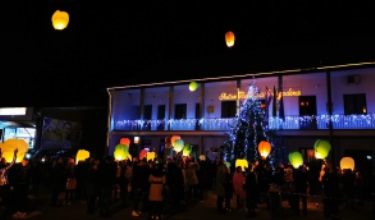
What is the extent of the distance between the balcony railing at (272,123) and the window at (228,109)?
1.43 meters

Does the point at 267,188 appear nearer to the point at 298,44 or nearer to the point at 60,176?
the point at 60,176

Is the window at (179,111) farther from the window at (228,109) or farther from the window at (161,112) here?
the window at (228,109)

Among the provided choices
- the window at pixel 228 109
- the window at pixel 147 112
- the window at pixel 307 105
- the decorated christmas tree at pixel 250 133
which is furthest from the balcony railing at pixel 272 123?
the window at pixel 147 112

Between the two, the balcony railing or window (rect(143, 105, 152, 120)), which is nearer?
the balcony railing

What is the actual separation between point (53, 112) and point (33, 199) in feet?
40.7

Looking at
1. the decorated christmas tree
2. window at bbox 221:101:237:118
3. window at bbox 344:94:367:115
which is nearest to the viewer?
the decorated christmas tree

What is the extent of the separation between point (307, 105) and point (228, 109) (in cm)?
508

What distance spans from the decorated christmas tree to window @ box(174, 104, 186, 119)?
7236 mm

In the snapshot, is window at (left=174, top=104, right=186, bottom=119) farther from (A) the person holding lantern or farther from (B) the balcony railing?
(A) the person holding lantern

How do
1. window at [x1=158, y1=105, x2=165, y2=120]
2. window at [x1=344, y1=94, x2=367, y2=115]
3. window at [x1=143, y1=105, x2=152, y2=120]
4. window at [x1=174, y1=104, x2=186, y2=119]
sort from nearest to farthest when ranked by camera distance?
window at [x1=344, y1=94, x2=367, y2=115] < window at [x1=174, y1=104, x2=186, y2=119] < window at [x1=158, y1=105, x2=165, y2=120] < window at [x1=143, y1=105, x2=152, y2=120]

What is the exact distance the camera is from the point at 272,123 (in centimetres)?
1758

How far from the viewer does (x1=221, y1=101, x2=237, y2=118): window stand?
67.1 ft

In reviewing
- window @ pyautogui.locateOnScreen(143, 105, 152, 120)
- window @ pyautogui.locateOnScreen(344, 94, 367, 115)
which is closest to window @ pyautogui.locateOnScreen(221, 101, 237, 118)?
window @ pyautogui.locateOnScreen(143, 105, 152, 120)

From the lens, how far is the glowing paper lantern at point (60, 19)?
8789 millimetres
